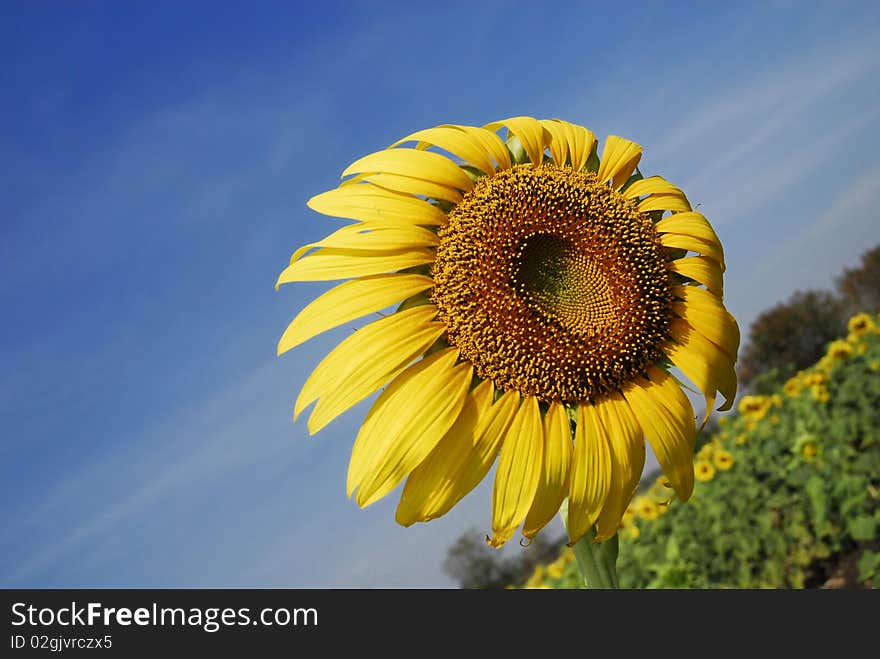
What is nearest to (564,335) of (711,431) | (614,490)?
(614,490)

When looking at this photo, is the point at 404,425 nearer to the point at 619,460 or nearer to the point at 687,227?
the point at 619,460

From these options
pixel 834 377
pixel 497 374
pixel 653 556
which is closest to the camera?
pixel 497 374

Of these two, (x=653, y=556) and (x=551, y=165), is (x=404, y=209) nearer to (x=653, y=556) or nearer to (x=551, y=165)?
(x=551, y=165)

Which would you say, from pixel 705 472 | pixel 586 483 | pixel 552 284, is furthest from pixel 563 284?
pixel 705 472

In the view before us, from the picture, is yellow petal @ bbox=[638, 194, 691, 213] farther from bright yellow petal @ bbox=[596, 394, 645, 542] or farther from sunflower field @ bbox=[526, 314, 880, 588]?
sunflower field @ bbox=[526, 314, 880, 588]

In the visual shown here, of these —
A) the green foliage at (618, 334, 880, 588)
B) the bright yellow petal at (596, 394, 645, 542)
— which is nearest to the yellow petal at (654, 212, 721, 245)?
the bright yellow petal at (596, 394, 645, 542)

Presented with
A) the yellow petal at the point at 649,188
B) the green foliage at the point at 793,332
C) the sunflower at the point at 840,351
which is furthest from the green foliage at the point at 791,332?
the yellow petal at the point at 649,188

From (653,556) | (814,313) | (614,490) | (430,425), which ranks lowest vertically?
(614,490)
